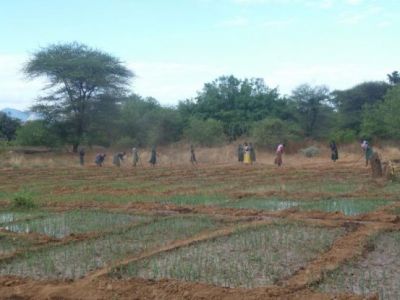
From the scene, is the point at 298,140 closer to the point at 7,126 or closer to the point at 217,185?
the point at 217,185

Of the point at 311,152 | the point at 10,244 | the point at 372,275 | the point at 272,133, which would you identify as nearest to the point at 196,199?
the point at 10,244

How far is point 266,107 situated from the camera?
46.4m

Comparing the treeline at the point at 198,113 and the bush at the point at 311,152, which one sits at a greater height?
the treeline at the point at 198,113

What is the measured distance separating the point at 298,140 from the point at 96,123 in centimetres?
1513

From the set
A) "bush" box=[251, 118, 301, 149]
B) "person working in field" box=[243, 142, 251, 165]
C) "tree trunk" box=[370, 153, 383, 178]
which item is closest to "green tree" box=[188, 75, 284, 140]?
"bush" box=[251, 118, 301, 149]

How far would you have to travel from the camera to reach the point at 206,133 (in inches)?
1639

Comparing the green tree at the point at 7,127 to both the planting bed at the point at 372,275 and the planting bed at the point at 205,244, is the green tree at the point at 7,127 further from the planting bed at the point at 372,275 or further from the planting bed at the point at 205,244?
the planting bed at the point at 372,275

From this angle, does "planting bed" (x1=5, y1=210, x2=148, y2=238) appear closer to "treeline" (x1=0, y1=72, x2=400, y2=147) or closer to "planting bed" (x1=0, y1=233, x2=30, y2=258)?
"planting bed" (x1=0, y1=233, x2=30, y2=258)

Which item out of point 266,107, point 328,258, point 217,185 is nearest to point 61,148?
point 266,107

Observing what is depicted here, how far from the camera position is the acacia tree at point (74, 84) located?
39.8m

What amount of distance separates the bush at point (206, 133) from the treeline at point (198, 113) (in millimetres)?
76

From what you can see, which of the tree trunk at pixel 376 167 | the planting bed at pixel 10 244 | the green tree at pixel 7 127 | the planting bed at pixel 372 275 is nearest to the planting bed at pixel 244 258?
the planting bed at pixel 372 275

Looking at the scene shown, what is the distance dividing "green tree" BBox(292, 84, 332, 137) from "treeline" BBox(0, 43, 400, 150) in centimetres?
8

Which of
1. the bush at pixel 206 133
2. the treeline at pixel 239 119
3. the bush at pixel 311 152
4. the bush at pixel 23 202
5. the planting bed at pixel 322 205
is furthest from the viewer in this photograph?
the bush at pixel 206 133
